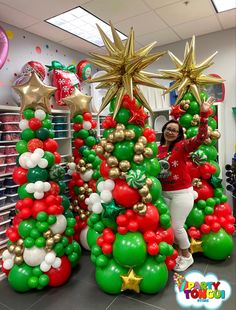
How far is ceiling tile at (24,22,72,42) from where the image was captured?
2.82 meters

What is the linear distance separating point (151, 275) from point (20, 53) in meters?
2.74

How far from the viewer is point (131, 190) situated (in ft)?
5.95

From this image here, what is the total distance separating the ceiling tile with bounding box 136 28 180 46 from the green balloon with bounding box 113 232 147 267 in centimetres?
269

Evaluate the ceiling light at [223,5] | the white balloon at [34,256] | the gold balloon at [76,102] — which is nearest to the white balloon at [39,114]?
the gold balloon at [76,102]

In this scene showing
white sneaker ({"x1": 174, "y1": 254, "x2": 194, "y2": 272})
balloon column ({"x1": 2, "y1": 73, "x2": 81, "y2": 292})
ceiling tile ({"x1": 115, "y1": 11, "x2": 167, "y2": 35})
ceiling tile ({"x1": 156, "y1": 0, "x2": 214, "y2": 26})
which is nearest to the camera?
balloon column ({"x1": 2, "y1": 73, "x2": 81, "y2": 292})

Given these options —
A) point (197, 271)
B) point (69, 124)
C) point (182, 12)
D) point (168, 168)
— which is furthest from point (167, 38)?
point (197, 271)

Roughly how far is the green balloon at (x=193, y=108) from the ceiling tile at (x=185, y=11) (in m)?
1.08

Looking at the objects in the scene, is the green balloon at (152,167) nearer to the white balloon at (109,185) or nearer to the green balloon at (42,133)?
the white balloon at (109,185)

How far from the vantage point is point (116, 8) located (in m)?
2.56

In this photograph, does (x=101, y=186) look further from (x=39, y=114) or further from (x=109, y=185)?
(x=39, y=114)

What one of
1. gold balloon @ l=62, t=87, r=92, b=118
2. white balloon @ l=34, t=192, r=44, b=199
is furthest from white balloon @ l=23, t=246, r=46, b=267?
gold balloon @ l=62, t=87, r=92, b=118

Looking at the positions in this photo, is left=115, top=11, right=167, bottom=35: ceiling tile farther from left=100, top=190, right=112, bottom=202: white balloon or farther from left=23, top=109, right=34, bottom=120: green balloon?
left=100, top=190, right=112, bottom=202: white balloon

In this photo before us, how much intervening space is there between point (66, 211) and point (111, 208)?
652mm

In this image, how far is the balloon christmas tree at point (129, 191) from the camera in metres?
1.81
